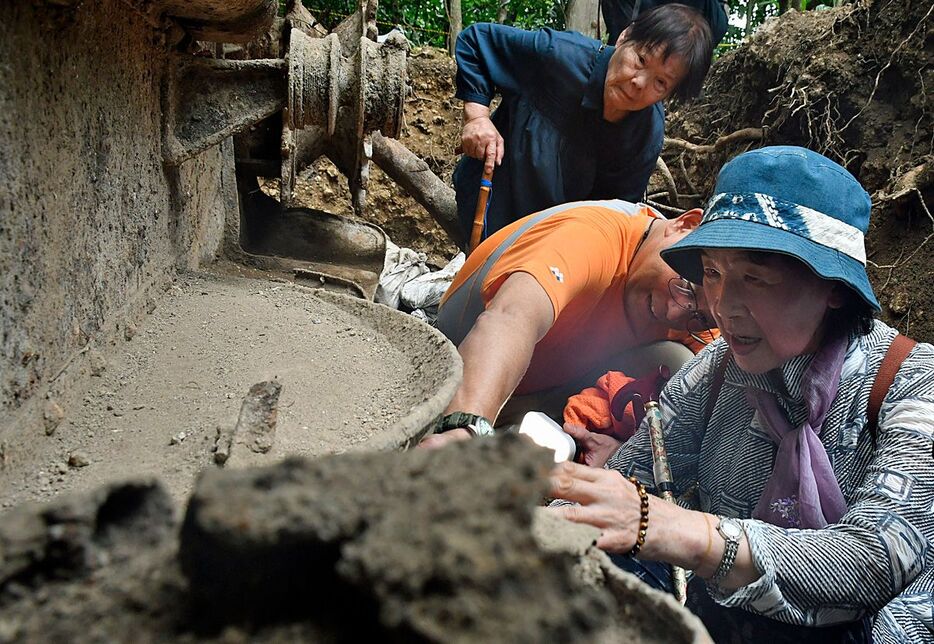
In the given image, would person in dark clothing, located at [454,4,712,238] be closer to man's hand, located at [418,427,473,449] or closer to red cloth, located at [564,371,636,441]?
red cloth, located at [564,371,636,441]

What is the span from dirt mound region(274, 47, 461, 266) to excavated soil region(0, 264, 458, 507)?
3.74 metres

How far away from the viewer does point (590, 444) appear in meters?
2.05

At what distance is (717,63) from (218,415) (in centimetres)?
510

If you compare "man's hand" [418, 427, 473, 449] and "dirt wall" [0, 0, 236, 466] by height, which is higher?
"dirt wall" [0, 0, 236, 466]

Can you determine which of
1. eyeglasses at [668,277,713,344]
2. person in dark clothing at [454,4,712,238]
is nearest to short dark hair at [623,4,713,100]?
person in dark clothing at [454,4,712,238]

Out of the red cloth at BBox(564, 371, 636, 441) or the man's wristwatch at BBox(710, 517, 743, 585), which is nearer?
the man's wristwatch at BBox(710, 517, 743, 585)

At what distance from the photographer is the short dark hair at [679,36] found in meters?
2.50

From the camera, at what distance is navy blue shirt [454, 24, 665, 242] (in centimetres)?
279

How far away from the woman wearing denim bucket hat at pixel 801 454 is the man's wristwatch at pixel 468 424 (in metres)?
0.21

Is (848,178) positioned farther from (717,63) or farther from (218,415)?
(717,63)

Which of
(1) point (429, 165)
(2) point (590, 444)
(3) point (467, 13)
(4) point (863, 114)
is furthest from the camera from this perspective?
(3) point (467, 13)

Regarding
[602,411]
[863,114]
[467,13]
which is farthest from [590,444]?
[467,13]

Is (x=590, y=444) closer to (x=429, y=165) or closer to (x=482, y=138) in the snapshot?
(x=482, y=138)

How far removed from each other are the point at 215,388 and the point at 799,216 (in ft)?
3.58
